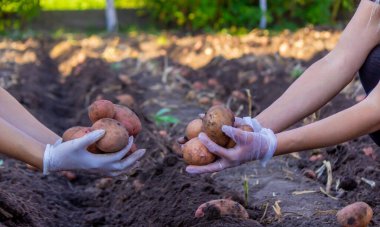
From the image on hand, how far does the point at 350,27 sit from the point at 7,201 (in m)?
1.70

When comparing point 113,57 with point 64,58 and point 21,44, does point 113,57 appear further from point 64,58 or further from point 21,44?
point 21,44

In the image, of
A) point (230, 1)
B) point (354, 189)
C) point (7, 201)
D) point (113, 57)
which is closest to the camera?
point (7, 201)

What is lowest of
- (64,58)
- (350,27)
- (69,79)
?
(350,27)

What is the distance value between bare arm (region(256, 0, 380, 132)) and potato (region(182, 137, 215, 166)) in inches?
16.6

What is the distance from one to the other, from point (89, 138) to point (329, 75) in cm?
112

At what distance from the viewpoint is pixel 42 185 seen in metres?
3.77

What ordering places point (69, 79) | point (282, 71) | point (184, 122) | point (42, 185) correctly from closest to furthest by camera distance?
1. point (42, 185)
2. point (184, 122)
3. point (282, 71)
4. point (69, 79)

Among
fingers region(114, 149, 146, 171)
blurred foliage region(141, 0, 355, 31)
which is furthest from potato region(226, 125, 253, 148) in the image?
blurred foliage region(141, 0, 355, 31)

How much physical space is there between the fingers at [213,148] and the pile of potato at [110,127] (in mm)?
342

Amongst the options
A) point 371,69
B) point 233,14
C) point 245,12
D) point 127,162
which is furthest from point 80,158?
point 233,14

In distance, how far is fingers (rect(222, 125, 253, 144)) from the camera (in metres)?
2.44

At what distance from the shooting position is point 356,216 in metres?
2.55

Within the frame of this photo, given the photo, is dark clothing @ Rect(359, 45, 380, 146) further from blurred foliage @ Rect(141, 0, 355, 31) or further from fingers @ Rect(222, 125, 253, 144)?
blurred foliage @ Rect(141, 0, 355, 31)

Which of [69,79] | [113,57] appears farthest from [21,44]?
[69,79]
